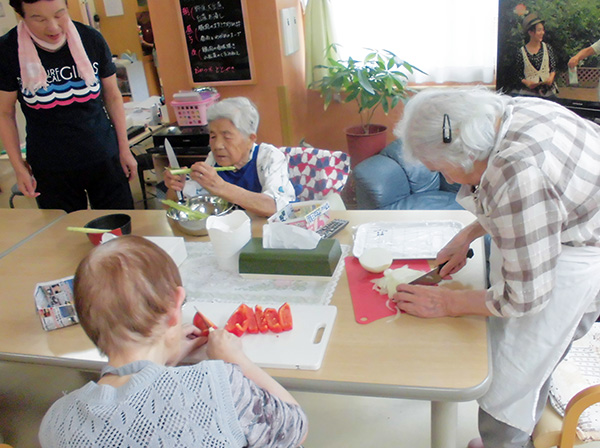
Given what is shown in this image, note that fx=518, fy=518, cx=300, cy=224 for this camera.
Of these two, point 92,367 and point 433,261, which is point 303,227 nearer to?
point 433,261

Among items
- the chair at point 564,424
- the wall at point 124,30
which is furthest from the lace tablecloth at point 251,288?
the wall at point 124,30

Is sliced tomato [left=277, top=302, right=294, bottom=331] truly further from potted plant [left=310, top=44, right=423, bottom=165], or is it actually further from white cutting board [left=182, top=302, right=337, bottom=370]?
potted plant [left=310, top=44, right=423, bottom=165]

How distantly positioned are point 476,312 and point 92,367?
3.03 feet

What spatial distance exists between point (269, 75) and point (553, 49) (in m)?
1.57

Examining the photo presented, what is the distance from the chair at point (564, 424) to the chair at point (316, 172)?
1188 mm

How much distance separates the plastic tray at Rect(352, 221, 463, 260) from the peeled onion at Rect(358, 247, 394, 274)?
0.05 m

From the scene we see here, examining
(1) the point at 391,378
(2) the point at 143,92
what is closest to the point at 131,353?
(1) the point at 391,378

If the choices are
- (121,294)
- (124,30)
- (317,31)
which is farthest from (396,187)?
(124,30)

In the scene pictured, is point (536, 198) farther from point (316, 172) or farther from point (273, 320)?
point (316, 172)

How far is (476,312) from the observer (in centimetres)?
123

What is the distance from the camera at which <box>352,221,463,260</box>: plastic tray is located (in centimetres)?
157

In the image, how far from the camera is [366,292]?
4.58 feet

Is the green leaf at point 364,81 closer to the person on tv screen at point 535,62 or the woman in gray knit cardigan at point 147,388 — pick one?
the person on tv screen at point 535,62

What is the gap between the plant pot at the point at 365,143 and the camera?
10.6ft
